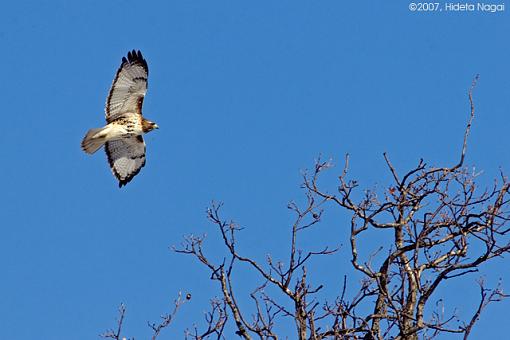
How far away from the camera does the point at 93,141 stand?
1396cm

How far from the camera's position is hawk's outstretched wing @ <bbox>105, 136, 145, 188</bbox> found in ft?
49.2

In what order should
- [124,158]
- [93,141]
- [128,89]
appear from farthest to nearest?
[124,158]
[128,89]
[93,141]

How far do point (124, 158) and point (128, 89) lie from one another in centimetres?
137

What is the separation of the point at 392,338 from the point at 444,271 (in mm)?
737

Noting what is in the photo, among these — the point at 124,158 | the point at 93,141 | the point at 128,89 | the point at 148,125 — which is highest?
the point at 128,89

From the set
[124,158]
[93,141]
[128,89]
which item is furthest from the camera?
[124,158]

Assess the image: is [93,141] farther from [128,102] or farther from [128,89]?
[128,89]

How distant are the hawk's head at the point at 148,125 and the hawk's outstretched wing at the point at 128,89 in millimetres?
158

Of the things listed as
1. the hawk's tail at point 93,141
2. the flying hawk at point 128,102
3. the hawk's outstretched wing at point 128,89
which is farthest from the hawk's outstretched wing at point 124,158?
the hawk's tail at point 93,141

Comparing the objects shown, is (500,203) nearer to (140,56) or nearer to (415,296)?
(415,296)

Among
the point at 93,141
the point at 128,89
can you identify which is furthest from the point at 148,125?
the point at 93,141

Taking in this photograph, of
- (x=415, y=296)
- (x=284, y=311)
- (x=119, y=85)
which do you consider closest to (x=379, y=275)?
(x=415, y=296)

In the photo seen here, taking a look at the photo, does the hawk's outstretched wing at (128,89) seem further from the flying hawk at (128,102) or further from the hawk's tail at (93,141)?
the hawk's tail at (93,141)

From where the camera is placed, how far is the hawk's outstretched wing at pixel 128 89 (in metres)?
14.2
